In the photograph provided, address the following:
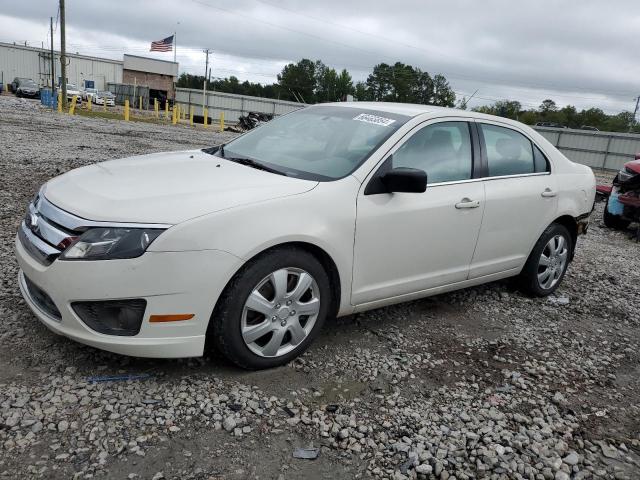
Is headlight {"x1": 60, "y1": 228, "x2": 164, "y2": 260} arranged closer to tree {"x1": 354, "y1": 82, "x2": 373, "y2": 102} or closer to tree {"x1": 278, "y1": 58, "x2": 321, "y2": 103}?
tree {"x1": 354, "y1": 82, "x2": 373, "y2": 102}

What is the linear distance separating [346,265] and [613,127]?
7826 centimetres

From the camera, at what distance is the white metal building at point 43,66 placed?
185ft

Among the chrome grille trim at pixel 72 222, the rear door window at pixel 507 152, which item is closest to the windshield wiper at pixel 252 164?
the chrome grille trim at pixel 72 222

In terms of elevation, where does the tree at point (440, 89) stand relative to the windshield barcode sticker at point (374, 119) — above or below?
above

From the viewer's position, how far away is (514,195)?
4344mm

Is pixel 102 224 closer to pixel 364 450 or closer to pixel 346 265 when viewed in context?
pixel 346 265

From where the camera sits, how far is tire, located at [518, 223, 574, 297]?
4.79 meters

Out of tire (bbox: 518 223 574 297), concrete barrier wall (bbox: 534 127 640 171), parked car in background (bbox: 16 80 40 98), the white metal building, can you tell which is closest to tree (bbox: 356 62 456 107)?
the white metal building

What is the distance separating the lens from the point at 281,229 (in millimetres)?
2953

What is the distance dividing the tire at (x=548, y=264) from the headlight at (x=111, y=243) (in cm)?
345

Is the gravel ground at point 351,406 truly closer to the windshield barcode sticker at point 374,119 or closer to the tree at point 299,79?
the windshield barcode sticker at point 374,119

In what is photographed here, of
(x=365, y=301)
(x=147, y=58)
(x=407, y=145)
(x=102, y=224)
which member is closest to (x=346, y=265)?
(x=365, y=301)

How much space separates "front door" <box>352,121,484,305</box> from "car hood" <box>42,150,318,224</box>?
1.79ft

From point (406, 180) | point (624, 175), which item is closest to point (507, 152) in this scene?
point (406, 180)
